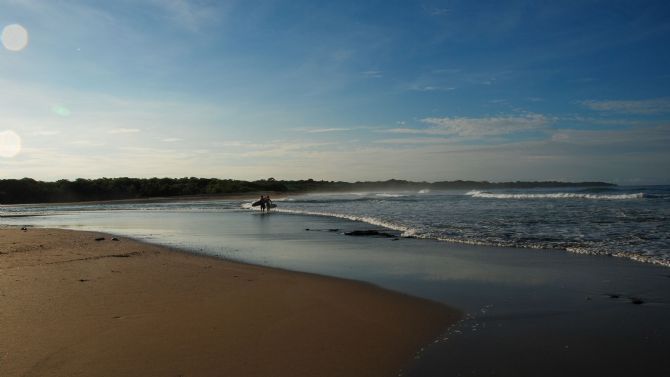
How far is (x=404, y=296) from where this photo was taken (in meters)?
6.98

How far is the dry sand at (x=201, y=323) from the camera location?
14.0ft

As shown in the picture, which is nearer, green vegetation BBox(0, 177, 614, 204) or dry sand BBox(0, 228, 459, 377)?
dry sand BBox(0, 228, 459, 377)

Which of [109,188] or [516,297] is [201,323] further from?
→ [109,188]

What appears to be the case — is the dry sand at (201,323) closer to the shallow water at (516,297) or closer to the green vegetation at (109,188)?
the shallow water at (516,297)

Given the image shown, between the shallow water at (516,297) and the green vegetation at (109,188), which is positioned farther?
the green vegetation at (109,188)

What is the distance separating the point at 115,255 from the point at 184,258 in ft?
5.55

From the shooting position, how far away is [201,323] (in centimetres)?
551

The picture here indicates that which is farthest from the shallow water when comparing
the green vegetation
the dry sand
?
the green vegetation

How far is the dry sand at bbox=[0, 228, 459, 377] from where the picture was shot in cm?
428

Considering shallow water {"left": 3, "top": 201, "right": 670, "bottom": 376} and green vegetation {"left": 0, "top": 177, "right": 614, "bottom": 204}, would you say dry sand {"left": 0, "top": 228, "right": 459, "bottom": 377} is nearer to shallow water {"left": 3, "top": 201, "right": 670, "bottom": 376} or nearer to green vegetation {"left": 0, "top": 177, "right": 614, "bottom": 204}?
shallow water {"left": 3, "top": 201, "right": 670, "bottom": 376}

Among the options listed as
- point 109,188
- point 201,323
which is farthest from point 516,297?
point 109,188

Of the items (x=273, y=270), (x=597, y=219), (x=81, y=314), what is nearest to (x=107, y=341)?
(x=81, y=314)

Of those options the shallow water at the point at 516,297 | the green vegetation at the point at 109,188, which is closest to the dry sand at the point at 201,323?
the shallow water at the point at 516,297

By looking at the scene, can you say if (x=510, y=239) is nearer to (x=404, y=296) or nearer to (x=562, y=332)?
(x=404, y=296)
